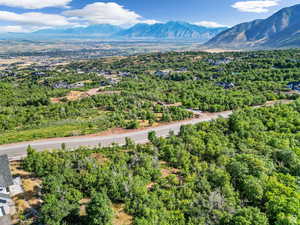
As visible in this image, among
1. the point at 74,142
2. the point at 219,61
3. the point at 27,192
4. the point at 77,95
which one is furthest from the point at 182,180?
the point at 219,61

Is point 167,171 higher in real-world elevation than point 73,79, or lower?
lower

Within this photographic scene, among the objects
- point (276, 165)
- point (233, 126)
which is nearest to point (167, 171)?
point (276, 165)

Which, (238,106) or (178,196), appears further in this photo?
(238,106)

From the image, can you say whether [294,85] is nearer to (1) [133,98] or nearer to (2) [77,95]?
(1) [133,98]

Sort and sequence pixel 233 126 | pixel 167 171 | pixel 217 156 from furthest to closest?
pixel 233 126 → pixel 217 156 → pixel 167 171

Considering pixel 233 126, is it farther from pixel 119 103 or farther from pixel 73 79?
pixel 73 79
